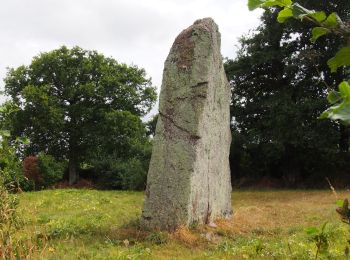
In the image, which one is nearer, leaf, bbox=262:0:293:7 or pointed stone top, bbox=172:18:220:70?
leaf, bbox=262:0:293:7

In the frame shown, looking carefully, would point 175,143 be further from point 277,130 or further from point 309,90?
point 309,90

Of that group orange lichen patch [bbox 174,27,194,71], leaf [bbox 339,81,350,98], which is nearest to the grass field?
orange lichen patch [bbox 174,27,194,71]

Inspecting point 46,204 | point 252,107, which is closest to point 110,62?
point 252,107

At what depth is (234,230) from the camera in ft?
37.7

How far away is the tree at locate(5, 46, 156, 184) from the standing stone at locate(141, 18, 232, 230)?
2536cm

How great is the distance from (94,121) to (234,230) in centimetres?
2854

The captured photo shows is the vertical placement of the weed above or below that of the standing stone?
below

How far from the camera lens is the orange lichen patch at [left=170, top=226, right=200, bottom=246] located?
10.1m

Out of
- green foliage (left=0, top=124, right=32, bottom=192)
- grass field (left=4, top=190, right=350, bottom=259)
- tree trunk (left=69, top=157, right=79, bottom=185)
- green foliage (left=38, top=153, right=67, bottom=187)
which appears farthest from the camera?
tree trunk (left=69, top=157, right=79, bottom=185)

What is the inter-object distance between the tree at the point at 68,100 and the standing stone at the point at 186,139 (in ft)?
83.2

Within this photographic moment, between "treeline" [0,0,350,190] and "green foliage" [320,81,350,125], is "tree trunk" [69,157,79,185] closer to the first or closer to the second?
"treeline" [0,0,350,190]

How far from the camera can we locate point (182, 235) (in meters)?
10.3

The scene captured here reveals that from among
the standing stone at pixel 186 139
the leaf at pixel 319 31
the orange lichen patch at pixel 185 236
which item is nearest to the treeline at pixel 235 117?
the standing stone at pixel 186 139

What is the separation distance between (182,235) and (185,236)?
0.24 feet
